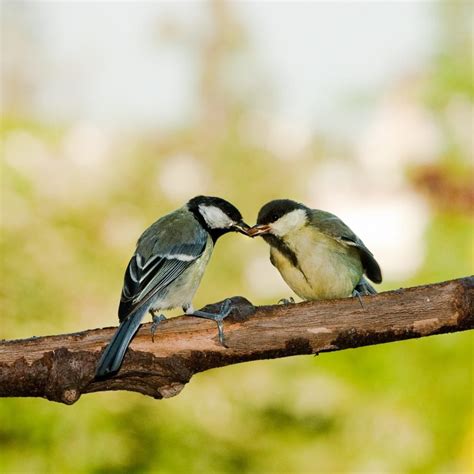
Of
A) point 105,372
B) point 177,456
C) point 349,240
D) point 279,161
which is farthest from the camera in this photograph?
point 279,161

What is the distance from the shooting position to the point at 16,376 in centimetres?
134

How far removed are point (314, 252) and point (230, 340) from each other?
307 mm

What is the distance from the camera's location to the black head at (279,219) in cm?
162

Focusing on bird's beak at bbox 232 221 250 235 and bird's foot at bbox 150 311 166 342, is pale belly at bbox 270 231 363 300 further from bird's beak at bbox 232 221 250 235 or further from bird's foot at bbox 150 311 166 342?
bird's foot at bbox 150 311 166 342

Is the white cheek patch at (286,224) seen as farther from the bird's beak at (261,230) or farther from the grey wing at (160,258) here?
the grey wing at (160,258)

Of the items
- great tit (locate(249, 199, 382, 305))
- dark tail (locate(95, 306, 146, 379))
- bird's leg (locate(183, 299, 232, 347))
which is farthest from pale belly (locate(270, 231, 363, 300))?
dark tail (locate(95, 306, 146, 379))

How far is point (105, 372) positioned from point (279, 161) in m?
2.02

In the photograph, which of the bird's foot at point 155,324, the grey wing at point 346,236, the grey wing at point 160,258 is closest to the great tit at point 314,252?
the grey wing at point 346,236

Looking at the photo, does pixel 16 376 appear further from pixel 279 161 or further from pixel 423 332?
pixel 279 161

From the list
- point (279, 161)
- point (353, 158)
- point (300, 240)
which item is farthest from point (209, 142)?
point (300, 240)

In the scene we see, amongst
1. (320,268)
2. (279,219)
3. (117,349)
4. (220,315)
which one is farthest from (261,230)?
(117,349)

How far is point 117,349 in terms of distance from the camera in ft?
4.19

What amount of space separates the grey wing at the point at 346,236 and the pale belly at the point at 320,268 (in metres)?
0.02

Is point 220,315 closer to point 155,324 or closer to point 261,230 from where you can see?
point 155,324
